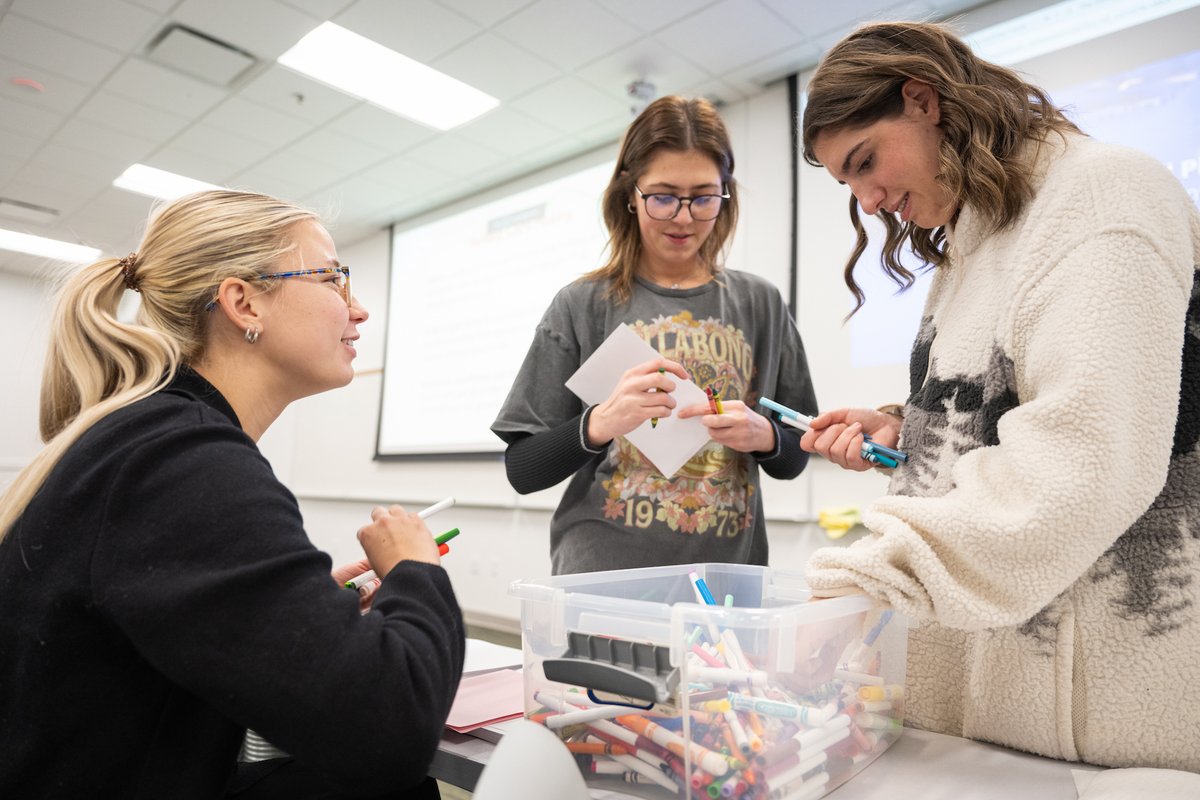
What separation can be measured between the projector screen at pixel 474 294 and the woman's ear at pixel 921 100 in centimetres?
304

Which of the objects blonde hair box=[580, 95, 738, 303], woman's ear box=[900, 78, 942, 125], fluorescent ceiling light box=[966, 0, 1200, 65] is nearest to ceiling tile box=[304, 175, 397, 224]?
fluorescent ceiling light box=[966, 0, 1200, 65]

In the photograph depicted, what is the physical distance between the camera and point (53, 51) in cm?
334

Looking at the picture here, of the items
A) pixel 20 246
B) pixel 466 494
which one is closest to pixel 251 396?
pixel 466 494

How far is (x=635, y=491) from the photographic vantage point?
136cm

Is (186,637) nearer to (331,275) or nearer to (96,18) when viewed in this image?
(331,275)

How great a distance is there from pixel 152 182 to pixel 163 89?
4.40 ft

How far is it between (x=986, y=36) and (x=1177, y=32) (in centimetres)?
62

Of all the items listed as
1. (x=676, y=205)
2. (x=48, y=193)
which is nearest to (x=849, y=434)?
(x=676, y=205)

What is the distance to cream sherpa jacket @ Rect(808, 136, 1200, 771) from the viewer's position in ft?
2.15

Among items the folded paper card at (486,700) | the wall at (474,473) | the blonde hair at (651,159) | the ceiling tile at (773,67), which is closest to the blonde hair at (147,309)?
the folded paper card at (486,700)

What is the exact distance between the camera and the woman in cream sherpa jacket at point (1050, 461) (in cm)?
66

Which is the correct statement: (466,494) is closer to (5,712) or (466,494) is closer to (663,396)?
(663,396)

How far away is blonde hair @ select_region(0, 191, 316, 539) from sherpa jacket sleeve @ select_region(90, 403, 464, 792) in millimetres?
172

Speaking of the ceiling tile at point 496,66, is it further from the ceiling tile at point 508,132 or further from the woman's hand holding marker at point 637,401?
the woman's hand holding marker at point 637,401
